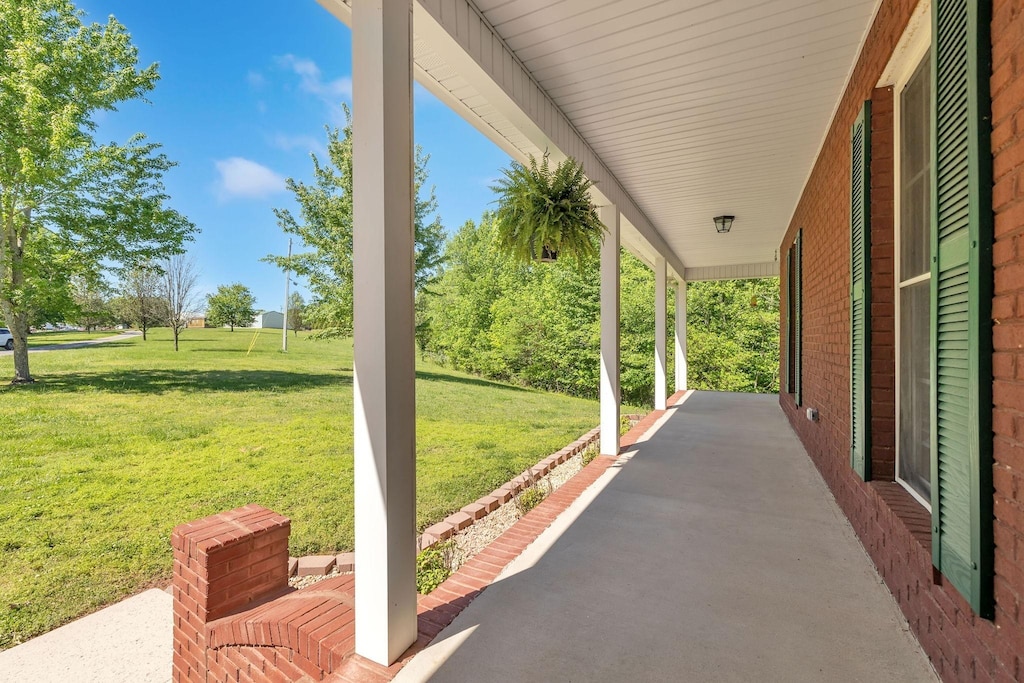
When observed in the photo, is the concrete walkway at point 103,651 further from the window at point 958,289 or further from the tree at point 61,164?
the tree at point 61,164

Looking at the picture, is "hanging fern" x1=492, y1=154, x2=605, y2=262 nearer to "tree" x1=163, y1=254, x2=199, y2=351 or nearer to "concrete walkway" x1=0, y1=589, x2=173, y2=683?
"concrete walkway" x1=0, y1=589, x2=173, y2=683

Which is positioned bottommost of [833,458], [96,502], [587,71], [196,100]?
[96,502]

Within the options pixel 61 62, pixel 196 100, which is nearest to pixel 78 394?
pixel 61 62

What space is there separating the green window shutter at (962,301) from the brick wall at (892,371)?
0.08 feet

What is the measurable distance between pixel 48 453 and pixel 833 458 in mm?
8519

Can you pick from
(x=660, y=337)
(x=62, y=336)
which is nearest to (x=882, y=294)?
(x=660, y=337)

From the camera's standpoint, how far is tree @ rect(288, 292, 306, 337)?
14219 mm

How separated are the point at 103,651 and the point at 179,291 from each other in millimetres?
10663

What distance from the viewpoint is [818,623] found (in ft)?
5.25

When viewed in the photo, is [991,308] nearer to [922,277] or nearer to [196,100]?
[922,277]

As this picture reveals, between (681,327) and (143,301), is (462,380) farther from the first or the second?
(143,301)

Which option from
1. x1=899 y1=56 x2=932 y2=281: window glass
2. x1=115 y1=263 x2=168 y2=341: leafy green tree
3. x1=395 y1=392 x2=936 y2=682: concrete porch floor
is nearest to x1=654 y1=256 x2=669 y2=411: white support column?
x1=395 y1=392 x2=936 y2=682: concrete porch floor

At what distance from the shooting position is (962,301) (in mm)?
A: 1141

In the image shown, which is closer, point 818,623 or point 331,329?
point 818,623
